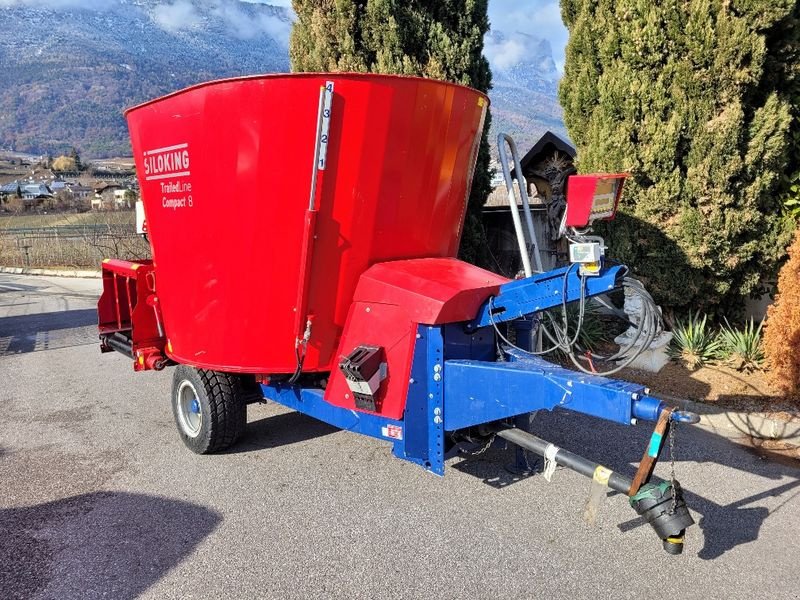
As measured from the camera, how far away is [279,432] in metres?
5.16

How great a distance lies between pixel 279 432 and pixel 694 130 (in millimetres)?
4791

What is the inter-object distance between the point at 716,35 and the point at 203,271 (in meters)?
5.01

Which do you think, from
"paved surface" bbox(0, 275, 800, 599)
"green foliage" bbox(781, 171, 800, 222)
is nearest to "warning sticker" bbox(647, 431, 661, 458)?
"paved surface" bbox(0, 275, 800, 599)

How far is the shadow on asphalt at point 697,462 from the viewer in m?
3.51

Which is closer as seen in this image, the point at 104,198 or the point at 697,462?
the point at 697,462

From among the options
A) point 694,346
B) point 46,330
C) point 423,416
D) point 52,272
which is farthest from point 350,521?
point 52,272

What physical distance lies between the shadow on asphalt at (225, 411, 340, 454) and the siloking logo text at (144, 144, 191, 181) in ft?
6.91

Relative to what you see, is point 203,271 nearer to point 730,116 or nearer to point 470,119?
point 470,119

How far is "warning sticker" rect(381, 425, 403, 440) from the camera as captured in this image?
3.61m

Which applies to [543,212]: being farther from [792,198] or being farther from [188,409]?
[188,409]

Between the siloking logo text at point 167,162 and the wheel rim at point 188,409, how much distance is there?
61.0 inches

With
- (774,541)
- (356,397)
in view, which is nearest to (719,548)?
(774,541)

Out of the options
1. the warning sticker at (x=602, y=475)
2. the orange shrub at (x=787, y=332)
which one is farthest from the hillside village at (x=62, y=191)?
the orange shrub at (x=787, y=332)

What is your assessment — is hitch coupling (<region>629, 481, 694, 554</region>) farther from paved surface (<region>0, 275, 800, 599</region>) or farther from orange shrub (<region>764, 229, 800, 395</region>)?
orange shrub (<region>764, 229, 800, 395</region>)
